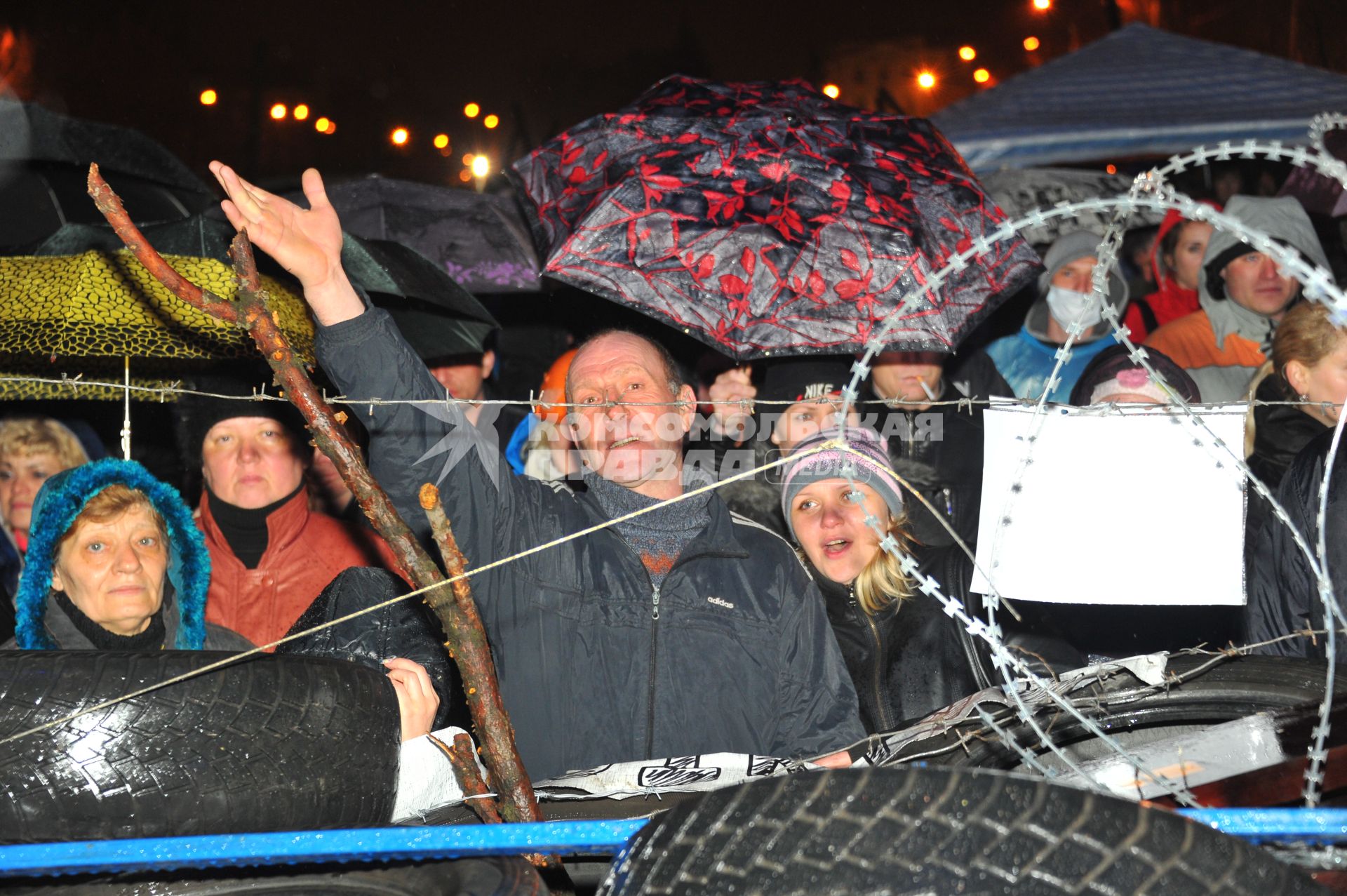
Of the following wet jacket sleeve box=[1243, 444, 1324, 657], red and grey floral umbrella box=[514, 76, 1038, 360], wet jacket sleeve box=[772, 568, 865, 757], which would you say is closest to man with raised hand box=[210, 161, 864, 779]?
wet jacket sleeve box=[772, 568, 865, 757]

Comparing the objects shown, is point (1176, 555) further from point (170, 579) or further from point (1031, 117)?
point (1031, 117)

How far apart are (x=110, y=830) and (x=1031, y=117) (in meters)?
6.78

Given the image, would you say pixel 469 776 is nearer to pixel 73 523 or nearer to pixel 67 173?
pixel 73 523

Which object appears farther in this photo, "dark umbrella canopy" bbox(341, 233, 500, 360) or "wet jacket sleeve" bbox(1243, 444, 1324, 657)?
"dark umbrella canopy" bbox(341, 233, 500, 360)

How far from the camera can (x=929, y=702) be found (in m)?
3.23

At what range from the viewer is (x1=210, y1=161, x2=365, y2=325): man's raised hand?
2.38 metres

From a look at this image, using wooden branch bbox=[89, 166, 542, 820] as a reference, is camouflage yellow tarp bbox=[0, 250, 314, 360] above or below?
above

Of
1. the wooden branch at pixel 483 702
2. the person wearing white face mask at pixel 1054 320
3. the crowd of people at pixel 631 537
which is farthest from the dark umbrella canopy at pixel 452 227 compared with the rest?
the wooden branch at pixel 483 702

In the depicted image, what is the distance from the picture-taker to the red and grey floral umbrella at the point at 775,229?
3949 mm

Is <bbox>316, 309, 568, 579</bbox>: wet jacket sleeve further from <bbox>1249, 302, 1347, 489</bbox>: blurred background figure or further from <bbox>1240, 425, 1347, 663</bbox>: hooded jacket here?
<bbox>1249, 302, 1347, 489</bbox>: blurred background figure

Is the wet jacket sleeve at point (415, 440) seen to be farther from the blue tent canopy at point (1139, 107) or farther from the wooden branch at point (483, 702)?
the blue tent canopy at point (1139, 107)

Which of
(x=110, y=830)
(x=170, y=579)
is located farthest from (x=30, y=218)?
(x=110, y=830)

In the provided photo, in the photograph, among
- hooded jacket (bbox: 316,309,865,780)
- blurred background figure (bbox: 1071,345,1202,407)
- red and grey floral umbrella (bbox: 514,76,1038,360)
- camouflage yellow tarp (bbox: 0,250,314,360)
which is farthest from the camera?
red and grey floral umbrella (bbox: 514,76,1038,360)

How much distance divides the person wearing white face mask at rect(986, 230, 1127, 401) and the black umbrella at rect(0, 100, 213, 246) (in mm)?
4158
